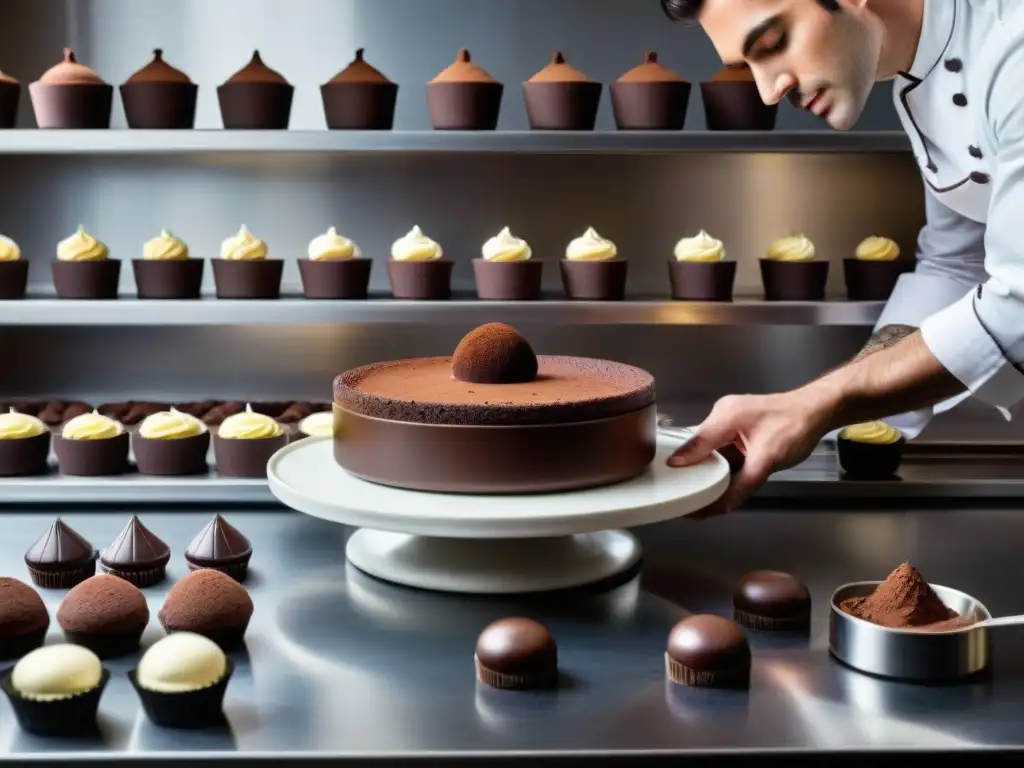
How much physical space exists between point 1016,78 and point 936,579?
0.63 meters

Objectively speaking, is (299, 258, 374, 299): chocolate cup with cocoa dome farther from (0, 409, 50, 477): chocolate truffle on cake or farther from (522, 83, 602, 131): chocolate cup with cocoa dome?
(0, 409, 50, 477): chocolate truffle on cake

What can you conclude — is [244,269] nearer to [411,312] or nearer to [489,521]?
[411,312]

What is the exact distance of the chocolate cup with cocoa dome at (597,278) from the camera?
2.02 metres

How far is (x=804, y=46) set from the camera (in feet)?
4.55

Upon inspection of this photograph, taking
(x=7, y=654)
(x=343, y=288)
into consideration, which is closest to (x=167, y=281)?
(x=343, y=288)

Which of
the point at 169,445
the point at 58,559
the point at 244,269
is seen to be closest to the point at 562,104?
the point at 244,269

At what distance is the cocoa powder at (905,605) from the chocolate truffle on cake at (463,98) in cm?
114

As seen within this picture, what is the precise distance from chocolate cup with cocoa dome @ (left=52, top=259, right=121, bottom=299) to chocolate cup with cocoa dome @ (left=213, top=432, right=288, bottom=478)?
0.41 meters

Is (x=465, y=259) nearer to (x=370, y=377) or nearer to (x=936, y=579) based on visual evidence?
(x=370, y=377)

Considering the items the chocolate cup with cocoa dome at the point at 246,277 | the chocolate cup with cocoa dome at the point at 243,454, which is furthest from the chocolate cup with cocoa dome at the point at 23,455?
the chocolate cup with cocoa dome at the point at 246,277

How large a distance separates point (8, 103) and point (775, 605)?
62.4 inches

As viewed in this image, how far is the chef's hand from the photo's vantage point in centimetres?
142

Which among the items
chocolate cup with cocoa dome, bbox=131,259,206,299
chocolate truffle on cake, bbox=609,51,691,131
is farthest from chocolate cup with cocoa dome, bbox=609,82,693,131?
chocolate cup with cocoa dome, bbox=131,259,206,299

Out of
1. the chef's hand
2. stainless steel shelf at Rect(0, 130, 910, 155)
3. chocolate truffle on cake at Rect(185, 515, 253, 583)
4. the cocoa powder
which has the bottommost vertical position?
chocolate truffle on cake at Rect(185, 515, 253, 583)
